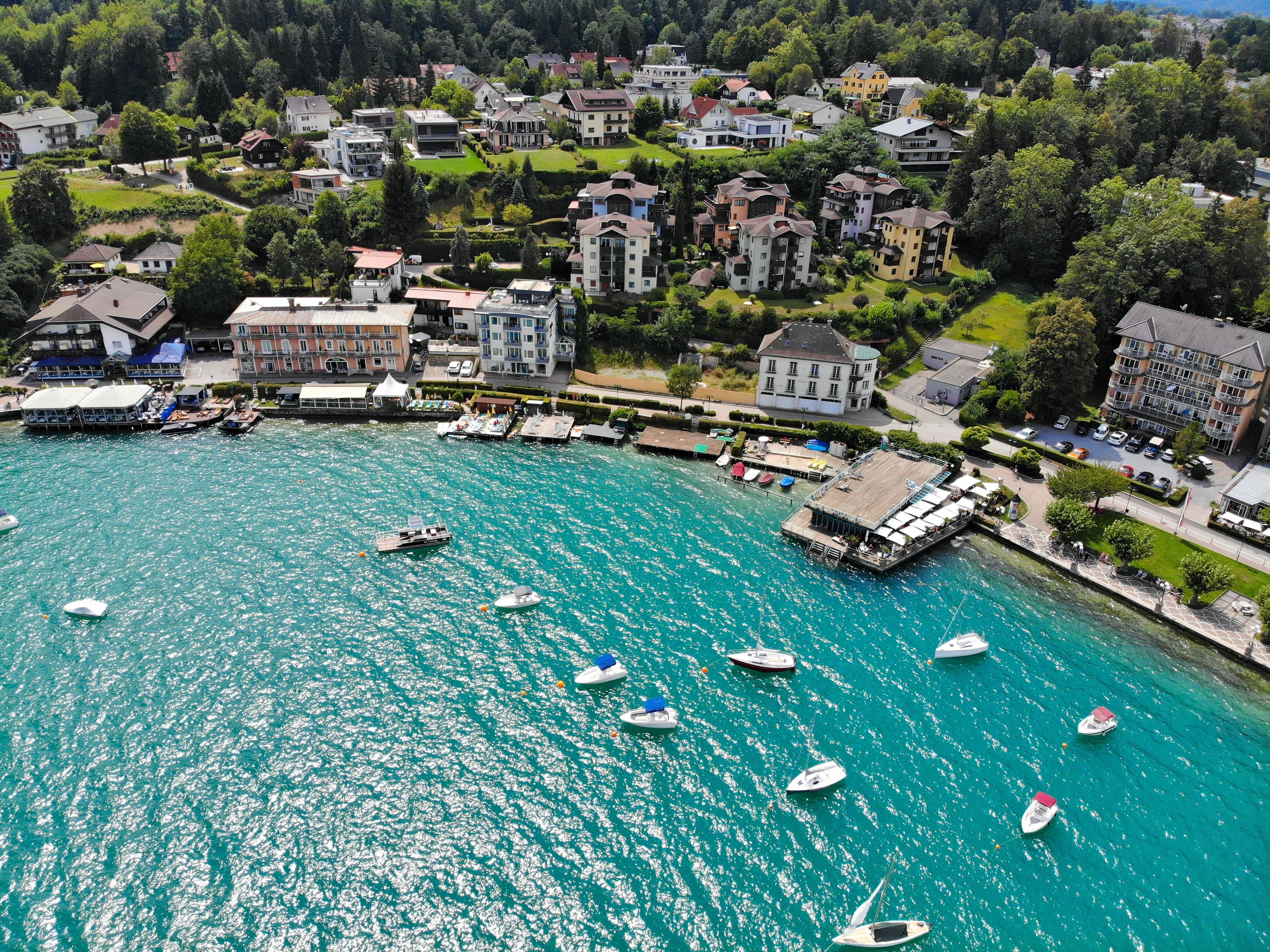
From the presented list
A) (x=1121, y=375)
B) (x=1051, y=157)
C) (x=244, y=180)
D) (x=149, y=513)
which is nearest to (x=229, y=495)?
(x=149, y=513)

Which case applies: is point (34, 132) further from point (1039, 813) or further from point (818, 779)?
point (1039, 813)

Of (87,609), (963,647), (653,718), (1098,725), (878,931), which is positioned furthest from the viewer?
(87,609)

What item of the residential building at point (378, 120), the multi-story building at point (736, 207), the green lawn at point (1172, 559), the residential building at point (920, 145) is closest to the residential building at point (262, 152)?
the residential building at point (378, 120)

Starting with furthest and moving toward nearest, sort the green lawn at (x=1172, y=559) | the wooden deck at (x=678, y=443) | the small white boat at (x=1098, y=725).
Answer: the wooden deck at (x=678, y=443), the green lawn at (x=1172, y=559), the small white boat at (x=1098, y=725)

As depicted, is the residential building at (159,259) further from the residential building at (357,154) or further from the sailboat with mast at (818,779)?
the sailboat with mast at (818,779)

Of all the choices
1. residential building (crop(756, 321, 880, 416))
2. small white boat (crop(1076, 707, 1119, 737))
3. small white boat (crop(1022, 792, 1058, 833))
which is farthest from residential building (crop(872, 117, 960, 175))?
small white boat (crop(1022, 792, 1058, 833))

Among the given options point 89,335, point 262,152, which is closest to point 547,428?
point 89,335
